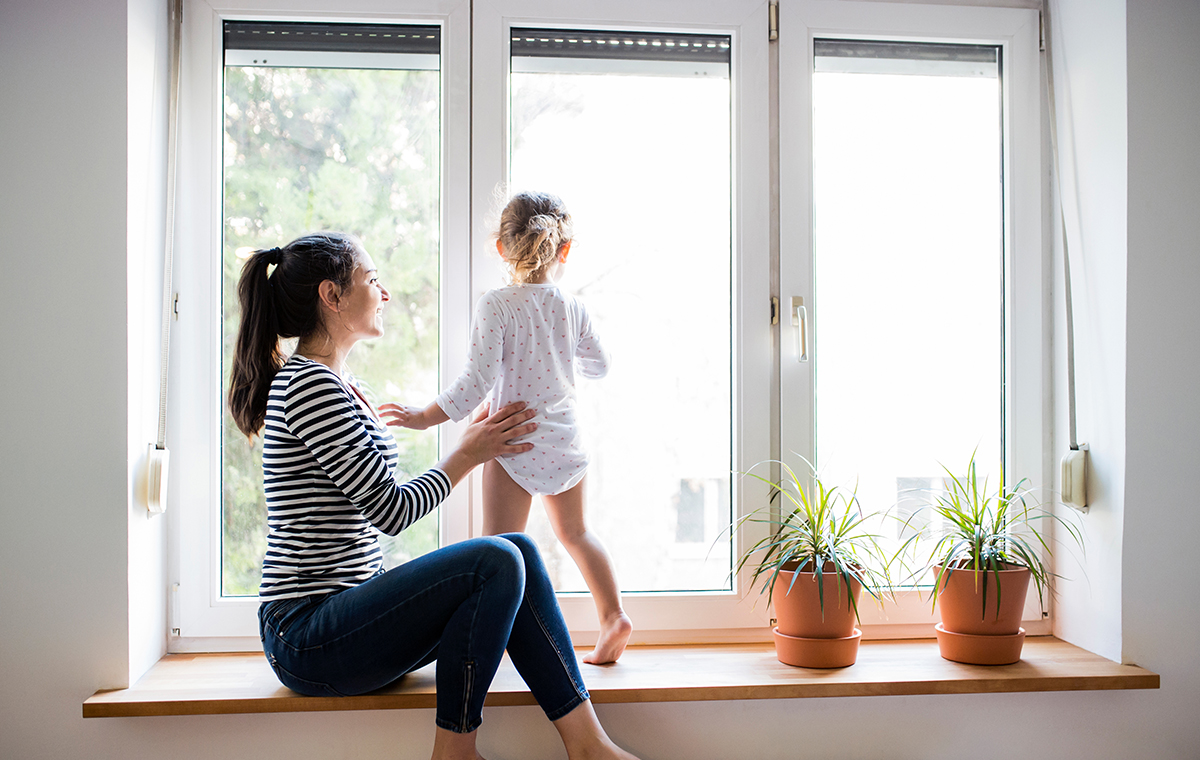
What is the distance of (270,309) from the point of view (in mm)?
1479

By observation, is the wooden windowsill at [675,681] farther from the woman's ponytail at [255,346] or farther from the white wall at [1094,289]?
the woman's ponytail at [255,346]

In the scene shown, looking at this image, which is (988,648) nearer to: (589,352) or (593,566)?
(593,566)

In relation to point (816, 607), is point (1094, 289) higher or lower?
higher

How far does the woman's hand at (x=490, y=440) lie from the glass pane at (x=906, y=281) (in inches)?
30.1

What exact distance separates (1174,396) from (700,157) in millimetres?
1195

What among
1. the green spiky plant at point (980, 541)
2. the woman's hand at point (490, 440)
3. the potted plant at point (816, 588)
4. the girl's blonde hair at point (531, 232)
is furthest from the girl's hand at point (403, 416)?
the green spiky plant at point (980, 541)

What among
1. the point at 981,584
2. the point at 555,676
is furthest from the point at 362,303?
the point at 981,584

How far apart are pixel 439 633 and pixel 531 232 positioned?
0.83 metres

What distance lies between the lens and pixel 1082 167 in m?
1.82

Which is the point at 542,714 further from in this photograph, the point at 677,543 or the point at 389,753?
the point at 677,543

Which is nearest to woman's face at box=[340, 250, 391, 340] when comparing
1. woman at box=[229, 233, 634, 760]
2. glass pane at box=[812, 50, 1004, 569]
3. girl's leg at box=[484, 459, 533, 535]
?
woman at box=[229, 233, 634, 760]

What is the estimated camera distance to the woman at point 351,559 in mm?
1347

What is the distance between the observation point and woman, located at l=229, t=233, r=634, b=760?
135 centimetres

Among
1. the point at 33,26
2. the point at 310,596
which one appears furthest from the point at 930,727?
the point at 33,26
